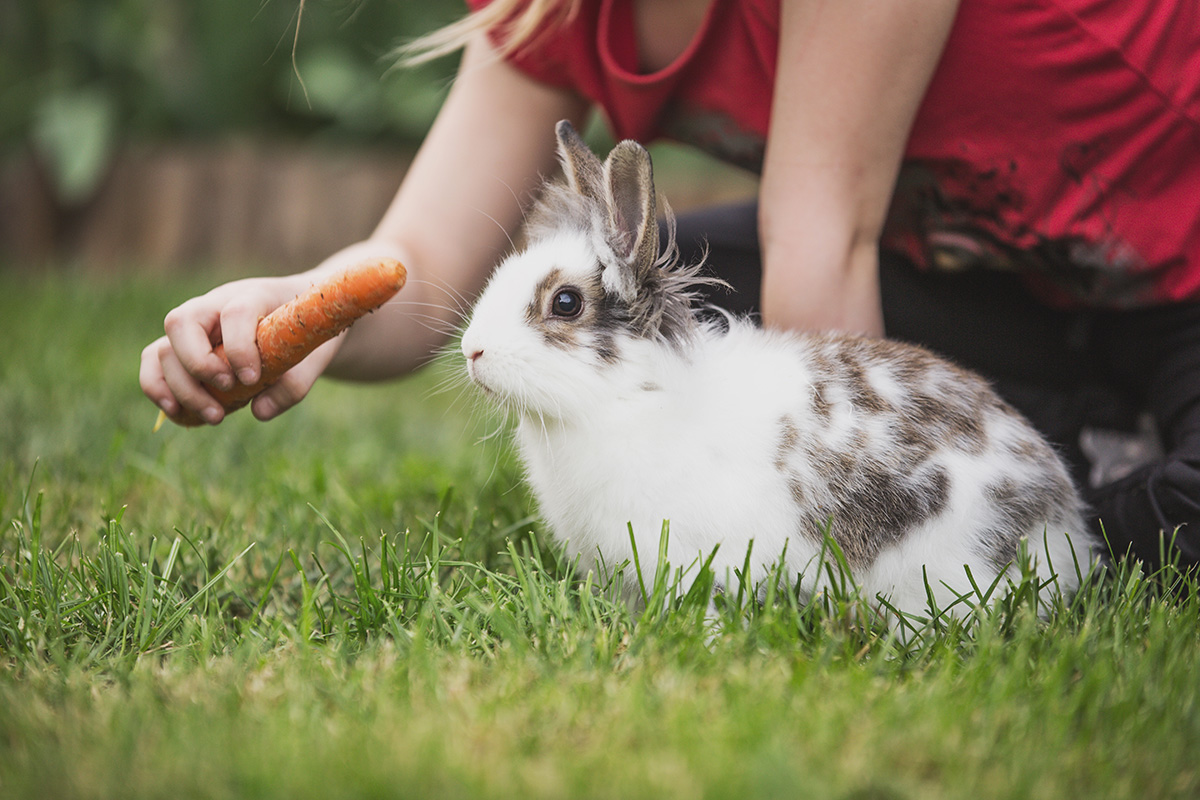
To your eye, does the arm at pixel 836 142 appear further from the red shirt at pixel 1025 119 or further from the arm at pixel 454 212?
the arm at pixel 454 212

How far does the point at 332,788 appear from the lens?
1.02 meters

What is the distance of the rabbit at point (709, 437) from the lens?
1.56 meters

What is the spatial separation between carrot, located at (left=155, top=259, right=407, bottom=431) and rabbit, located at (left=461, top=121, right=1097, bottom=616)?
0.64ft

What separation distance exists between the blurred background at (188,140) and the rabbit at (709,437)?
12.9 feet

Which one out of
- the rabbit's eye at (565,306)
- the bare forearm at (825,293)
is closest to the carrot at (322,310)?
the rabbit's eye at (565,306)

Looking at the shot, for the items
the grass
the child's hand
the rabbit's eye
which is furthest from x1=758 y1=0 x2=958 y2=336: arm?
the child's hand

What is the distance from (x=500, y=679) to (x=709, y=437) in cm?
53

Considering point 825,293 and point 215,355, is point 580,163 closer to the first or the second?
point 825,293

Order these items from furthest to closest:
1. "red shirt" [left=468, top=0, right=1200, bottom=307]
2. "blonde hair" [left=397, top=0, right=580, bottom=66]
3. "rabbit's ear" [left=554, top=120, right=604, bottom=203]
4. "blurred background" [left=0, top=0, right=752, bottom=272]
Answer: "blurred background" [left=0, top=0, right=752, bottom=272], "blonde hair" [left=397, top=0, right=580, bottom=66], "red shirt" [left=468, top=0, right=1200, bottom=307], "rabbit's ear" [left=554, top=120, right=604, bottom=203]

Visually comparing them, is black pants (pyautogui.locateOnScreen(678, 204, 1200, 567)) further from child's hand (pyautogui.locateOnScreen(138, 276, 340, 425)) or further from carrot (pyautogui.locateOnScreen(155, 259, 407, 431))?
child's hand (pyautogui.locateOnScreen(138, 276, 340, 425))

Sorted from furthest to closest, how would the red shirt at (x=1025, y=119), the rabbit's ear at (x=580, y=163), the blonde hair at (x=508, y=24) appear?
1. the blonde hair at (x=508, y=24)
2. the red shirt at (x=1025, y=119)
3. the rabbit's ear at (x=580, y=163)

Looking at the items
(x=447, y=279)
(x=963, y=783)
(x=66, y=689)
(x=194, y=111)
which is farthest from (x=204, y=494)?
(x=194, y=111)

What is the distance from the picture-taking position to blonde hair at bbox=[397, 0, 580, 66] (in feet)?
6.59

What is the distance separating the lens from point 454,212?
2207mm
